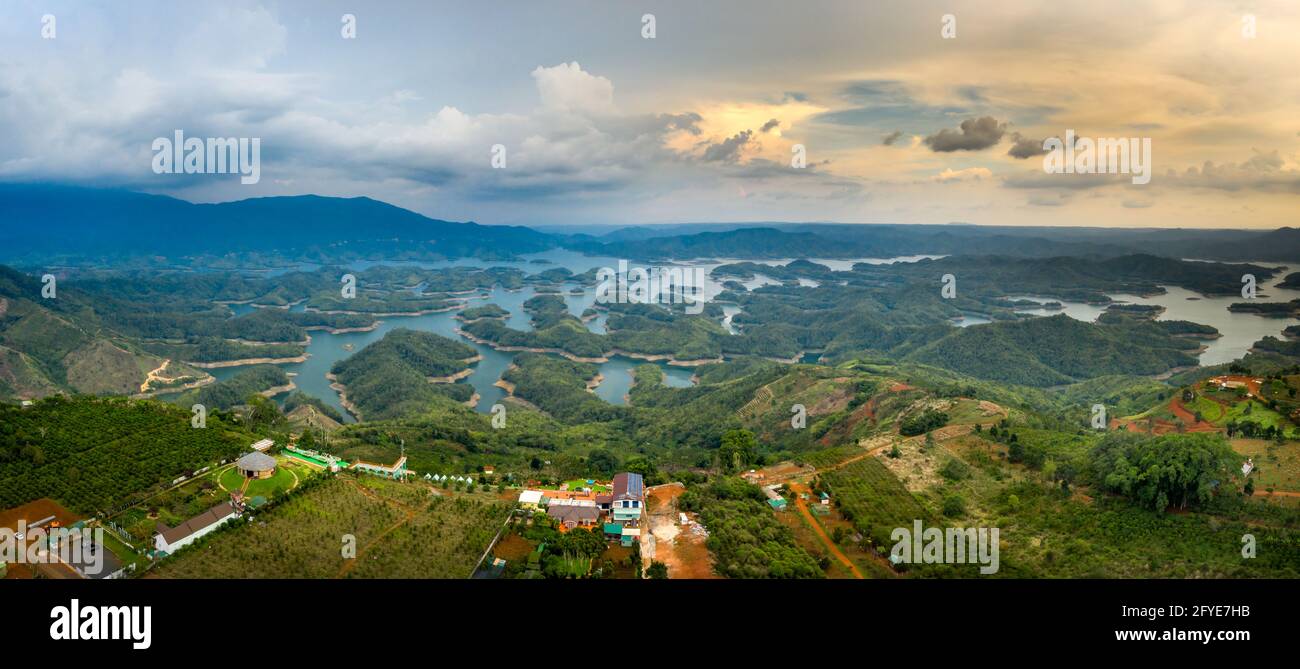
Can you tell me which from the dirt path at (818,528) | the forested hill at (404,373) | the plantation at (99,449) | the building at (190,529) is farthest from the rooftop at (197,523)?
the forested hill at (404,373)

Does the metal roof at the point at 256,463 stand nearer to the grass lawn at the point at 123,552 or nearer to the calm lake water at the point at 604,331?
the grass lawn at the point at 123,552

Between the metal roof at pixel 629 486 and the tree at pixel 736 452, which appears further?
the tree at pixel 736 452

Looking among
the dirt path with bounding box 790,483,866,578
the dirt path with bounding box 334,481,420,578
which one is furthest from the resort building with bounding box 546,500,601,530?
the dirt path with bounding box 790,483,866,578

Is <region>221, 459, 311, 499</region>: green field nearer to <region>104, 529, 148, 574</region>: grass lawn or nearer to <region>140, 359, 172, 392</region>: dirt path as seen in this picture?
<region>104, 529, 148, 574</region>: grass lawn
